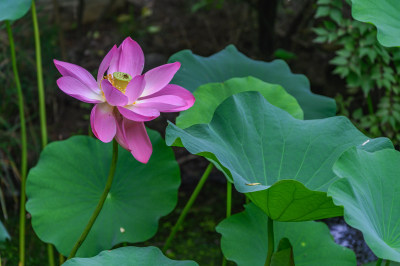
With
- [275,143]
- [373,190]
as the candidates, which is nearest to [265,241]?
[275,143]

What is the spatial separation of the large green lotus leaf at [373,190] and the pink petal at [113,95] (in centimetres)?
38

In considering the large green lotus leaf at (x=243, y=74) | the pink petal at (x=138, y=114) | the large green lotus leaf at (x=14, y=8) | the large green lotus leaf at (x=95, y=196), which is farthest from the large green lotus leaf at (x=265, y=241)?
the large green lotus leaf at (x=14, y=8)

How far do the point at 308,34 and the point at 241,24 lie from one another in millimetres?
436

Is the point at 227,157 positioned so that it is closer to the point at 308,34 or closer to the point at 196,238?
the point at 196,238

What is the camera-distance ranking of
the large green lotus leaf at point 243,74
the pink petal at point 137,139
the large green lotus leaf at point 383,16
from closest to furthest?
the pink petal at point 137,139 < the large green lotus leaf at point 383,16 < the large green lotus leaf at point 243,74

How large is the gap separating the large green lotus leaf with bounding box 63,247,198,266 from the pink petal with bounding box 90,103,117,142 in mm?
202

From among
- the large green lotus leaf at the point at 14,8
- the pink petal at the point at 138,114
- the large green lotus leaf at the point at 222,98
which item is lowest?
the large green lotus leaf at the point at 222,98

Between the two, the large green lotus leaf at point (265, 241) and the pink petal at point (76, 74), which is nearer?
the pink petal at point (76, 74)

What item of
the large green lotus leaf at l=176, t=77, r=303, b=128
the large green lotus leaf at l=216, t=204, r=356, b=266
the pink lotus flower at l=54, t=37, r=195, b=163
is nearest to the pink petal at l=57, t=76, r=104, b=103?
the pink lotus flower at l=54, t=37, r=195, b=163

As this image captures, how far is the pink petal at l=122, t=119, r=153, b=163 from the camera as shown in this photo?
96cm

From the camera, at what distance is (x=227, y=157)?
102 cm

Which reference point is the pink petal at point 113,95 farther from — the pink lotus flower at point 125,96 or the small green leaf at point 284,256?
the small green leaf at point 284,256

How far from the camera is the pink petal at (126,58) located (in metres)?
1.02

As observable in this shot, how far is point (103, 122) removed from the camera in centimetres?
93
